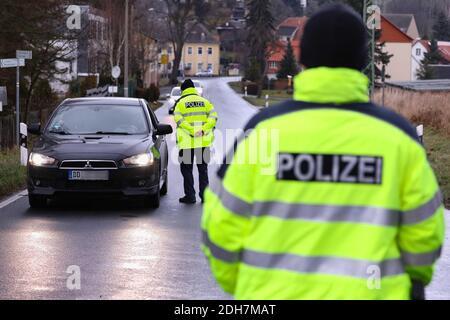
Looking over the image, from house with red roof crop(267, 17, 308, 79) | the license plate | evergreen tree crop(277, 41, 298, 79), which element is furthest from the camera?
house with red roof crop(267, 17, 308, 79)

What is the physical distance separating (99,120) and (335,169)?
36.9ft

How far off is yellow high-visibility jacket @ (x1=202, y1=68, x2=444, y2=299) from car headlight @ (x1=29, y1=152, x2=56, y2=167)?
9.86 m

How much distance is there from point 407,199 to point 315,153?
35 centimetres

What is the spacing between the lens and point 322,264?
3217 millimetres

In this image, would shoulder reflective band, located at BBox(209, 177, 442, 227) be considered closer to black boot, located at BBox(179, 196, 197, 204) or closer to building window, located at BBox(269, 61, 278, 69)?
black boot, located at BBox(179, 196, 197, 204)

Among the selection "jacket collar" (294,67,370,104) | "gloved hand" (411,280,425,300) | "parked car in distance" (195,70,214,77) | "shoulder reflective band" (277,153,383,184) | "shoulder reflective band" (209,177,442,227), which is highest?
"jacket collar" (294,67,370,104)

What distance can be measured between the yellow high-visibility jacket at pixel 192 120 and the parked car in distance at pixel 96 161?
10.0 inches

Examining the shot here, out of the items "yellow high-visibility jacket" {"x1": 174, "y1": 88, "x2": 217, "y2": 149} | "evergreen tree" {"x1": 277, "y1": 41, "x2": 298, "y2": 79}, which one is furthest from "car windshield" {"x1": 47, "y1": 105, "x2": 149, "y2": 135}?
"evergreen tree" {"x1": 277, "y1": 41, "x2": 298, "y2": 79}

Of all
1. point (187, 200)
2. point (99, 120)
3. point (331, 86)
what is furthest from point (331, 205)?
point (99, 120)

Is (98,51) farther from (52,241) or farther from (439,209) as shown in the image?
(439,209)

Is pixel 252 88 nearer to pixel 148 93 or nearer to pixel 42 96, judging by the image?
pixel 148 93

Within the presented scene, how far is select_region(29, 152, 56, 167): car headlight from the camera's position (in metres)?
12.9

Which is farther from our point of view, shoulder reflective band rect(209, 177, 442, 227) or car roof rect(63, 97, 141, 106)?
car roof rect(63, 97, 141, 106)
